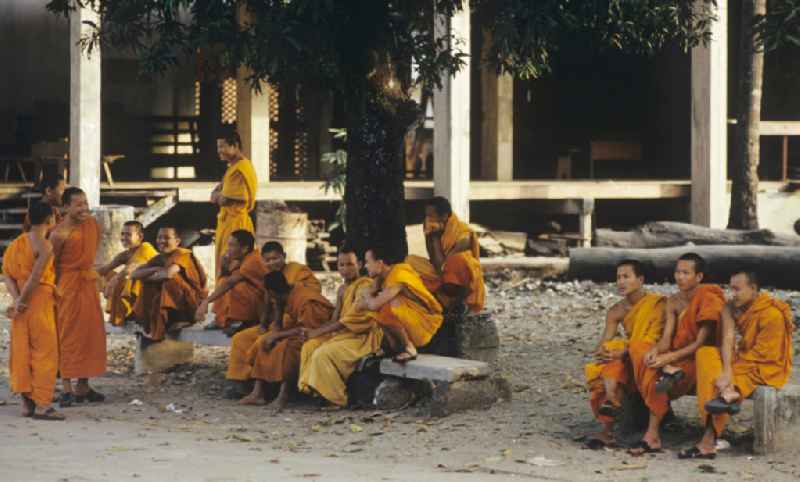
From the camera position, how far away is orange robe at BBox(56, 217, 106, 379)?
10758 millimetres

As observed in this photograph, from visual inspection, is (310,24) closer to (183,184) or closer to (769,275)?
(769,275)

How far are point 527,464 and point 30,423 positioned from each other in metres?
3.30

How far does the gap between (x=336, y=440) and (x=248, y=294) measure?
8.09 feet

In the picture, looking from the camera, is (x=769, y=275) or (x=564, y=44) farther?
(x=564, y=44)

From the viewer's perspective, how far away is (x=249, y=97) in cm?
2033

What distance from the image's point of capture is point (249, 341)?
11.2m

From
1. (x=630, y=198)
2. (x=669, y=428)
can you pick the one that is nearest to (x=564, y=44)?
(x=630, y=198)

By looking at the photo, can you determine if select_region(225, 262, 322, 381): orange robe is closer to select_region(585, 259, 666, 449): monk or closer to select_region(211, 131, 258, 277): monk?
select_region(211, 131, 258, 277): monk

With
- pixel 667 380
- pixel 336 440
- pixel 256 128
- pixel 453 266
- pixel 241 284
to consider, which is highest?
pixel 256 128

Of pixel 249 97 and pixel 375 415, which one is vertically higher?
pixel 249 97

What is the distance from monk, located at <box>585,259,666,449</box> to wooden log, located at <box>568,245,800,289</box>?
807 centimetres

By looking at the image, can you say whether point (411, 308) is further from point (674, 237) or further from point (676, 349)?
point (674, 237)

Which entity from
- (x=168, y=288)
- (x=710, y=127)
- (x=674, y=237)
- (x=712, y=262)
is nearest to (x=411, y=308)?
(x=168, y=288)

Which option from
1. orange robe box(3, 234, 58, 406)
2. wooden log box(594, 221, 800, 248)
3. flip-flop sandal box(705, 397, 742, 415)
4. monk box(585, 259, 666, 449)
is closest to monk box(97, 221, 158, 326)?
orange robe box(3, 234, 58, 406)
